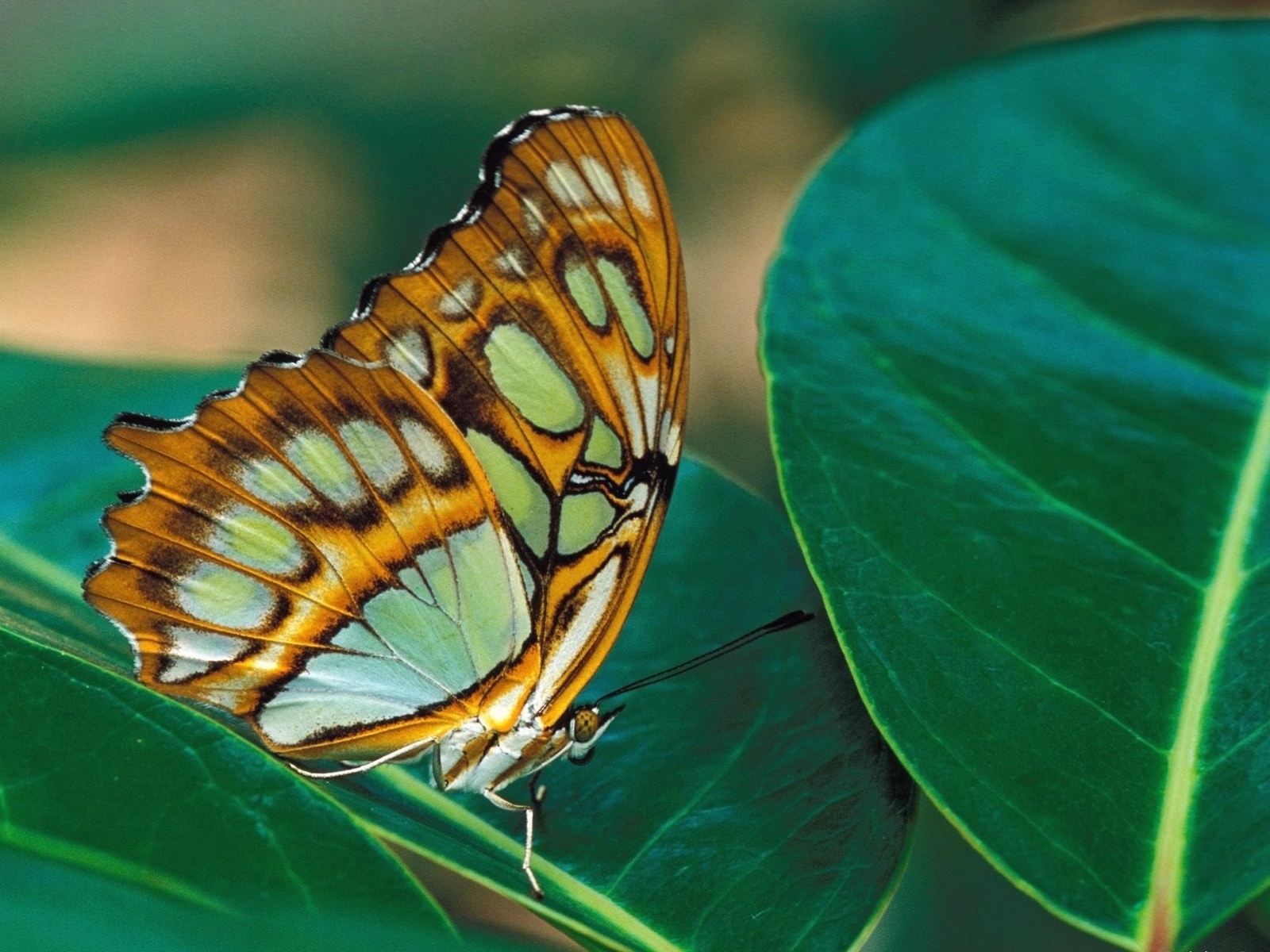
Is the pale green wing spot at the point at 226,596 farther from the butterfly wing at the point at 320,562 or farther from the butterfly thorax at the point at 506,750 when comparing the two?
the butterfly thorax at the point at 506,750

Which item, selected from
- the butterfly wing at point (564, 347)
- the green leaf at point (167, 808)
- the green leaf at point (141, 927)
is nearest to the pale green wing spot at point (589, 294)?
the butterfly wing at point (564, 347)

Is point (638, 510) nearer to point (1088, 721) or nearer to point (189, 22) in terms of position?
point (1088, 721)

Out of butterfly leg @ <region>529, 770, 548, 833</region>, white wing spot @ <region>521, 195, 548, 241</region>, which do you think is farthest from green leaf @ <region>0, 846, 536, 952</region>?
white wing spot @ <region>521, 195, 548, 241</region>

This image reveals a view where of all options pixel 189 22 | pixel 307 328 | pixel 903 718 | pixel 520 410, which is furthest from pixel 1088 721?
pixel 189 22

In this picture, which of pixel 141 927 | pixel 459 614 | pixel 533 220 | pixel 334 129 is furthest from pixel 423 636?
pixel 334 129

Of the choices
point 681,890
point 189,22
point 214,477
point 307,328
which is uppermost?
point 189,22

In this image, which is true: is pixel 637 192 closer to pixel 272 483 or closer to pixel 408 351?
pixel 408 351

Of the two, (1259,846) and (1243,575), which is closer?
(1259,846)
